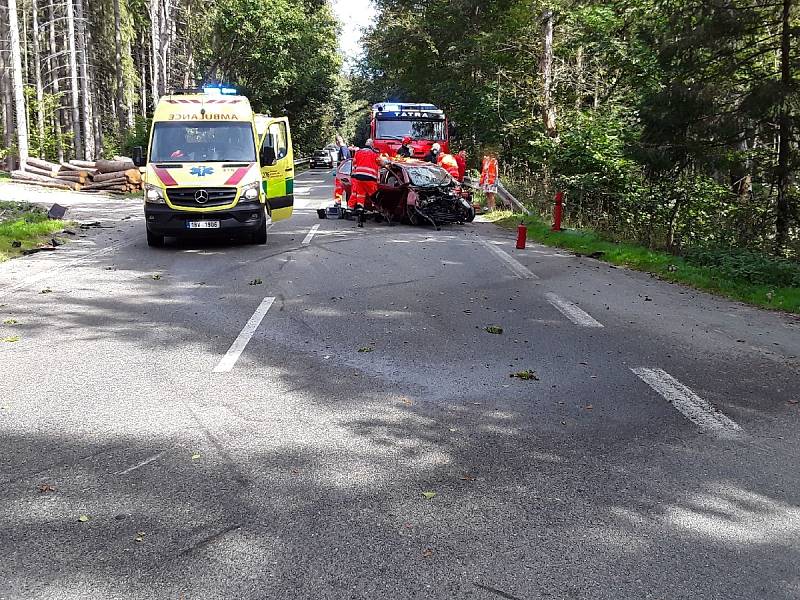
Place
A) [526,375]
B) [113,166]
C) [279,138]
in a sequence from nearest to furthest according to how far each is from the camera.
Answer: [526,375], [279,138], [113,166]

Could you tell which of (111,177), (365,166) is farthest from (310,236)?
(111,177)

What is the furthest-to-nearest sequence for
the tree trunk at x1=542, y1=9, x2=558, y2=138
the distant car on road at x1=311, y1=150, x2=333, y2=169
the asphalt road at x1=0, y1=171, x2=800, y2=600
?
1. the distant car on road at x1=311, y1=150, x2=333, y2=169
2. the tree trunk at x1=542, y1=9, x2=558, y2=138
3. the asphalt road at x1=0, y1=171, x2=800, y2=600

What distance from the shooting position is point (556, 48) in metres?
29.0

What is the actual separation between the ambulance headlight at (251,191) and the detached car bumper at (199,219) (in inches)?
4.4

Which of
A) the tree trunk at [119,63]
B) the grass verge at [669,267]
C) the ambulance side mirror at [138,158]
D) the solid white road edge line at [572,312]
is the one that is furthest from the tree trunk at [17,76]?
the solid white road edge line at [572,312]

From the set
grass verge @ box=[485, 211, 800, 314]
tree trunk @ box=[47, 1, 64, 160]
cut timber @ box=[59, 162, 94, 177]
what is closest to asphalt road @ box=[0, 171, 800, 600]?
grass verge @ box=[485, 211, 800, 314]

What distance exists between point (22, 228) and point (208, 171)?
438 centimetres

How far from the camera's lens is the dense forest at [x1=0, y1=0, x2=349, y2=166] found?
37156mm

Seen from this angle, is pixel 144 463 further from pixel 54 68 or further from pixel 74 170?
pixel 54 68

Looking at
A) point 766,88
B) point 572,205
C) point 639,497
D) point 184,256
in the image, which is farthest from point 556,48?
point 639,497

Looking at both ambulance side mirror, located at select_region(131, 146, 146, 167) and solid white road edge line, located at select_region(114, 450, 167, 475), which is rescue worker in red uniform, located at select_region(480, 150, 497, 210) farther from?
solid white road edge line, located at select_region(114, 450, 167, 475)

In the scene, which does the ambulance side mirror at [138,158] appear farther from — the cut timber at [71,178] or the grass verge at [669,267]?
the cut timber at [71,178]

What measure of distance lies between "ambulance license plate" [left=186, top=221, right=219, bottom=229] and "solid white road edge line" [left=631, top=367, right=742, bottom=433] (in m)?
9.09

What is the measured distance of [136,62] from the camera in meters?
59.1
